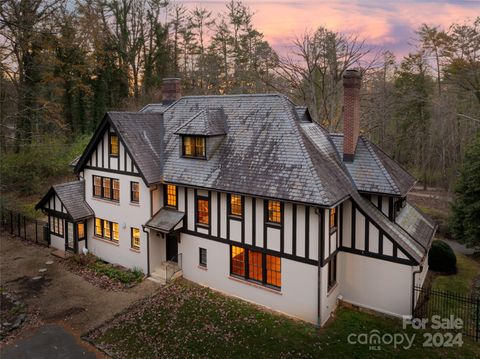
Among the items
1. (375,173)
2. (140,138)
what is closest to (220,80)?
(140,138)

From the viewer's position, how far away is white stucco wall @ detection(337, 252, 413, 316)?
1420 centimetres

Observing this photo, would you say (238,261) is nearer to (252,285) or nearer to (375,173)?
(252,285)

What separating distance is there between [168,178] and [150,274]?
16.2 ft

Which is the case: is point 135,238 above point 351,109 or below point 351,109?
below

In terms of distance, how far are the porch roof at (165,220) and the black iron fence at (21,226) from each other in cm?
984

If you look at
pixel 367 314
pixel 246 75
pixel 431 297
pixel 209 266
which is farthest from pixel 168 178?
pixel 246 75

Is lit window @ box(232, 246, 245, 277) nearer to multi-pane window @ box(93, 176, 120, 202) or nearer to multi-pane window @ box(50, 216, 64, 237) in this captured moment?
multi-pane window @ box(93, 176, 120, 202)

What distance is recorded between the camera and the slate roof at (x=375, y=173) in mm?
15375

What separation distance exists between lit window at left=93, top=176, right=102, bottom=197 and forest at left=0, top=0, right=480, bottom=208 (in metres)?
8.09

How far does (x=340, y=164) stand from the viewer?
55.1ft

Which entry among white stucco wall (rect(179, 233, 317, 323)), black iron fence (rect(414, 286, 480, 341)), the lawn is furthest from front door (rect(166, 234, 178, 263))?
black iron fence (rect(414, 286, 480, 341))

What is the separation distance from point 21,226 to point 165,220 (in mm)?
14659

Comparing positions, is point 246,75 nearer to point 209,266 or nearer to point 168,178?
point 168,178

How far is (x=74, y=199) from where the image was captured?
20.8 meters
